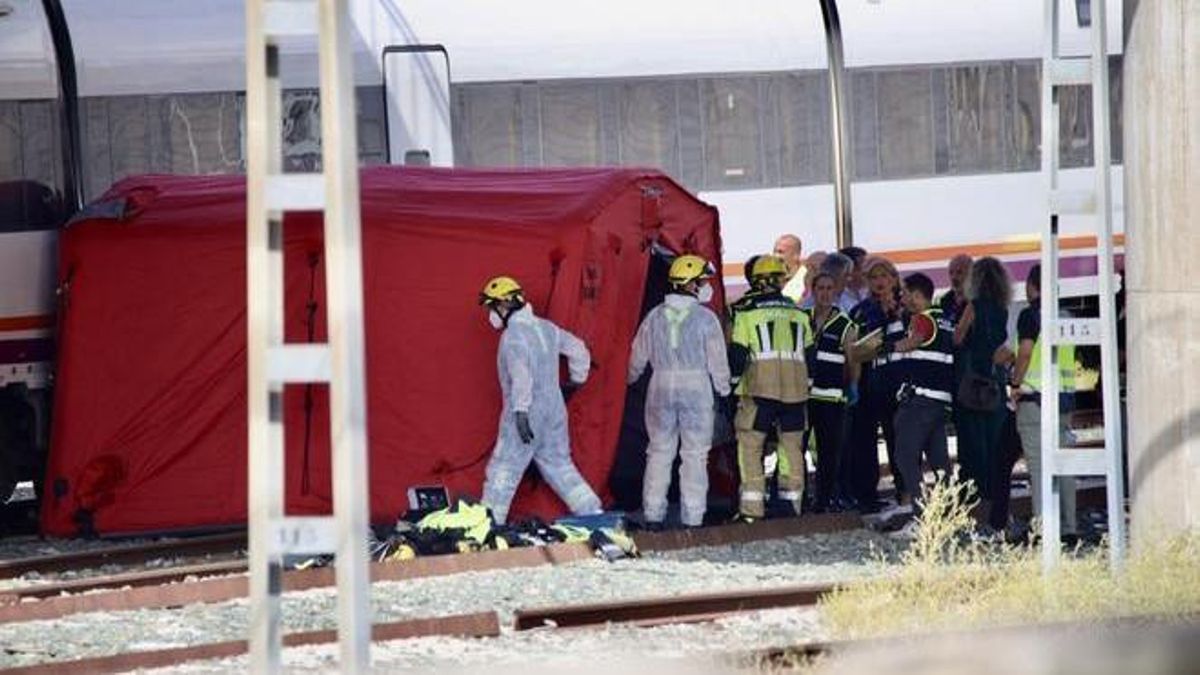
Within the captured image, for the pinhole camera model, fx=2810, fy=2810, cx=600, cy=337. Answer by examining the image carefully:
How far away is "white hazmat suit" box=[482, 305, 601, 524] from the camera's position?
1773 centimetres

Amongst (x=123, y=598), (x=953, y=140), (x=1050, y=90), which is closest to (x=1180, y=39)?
(x=1050, y=90)

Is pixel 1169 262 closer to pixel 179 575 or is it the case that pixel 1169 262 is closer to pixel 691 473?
pixel 691 473

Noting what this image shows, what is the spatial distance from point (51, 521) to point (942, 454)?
234 inches

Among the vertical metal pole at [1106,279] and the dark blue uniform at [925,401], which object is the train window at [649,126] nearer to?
the dark blue uniform at [925,401]

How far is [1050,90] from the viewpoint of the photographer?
1455cm

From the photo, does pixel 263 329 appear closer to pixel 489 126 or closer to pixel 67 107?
pixel 67 107

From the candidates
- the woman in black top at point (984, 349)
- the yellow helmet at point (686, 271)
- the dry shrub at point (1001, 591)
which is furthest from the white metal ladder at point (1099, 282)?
the yellow helmet at point (686, 271)

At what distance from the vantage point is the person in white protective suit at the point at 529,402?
58.2 ft

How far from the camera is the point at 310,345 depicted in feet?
31.1

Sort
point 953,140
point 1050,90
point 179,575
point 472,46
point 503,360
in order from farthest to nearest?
1. point 953,140
2. point 472,46
3. point 503,360
4. point 179,575
5. point 1050,90

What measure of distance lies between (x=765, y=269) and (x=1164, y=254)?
358 cm

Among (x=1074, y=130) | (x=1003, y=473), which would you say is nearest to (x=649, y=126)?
(x=1074, y=130)

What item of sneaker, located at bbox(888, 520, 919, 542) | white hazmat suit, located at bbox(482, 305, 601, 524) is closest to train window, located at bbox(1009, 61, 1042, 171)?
sneaker, located at bbox(888, 520, 919, 542)

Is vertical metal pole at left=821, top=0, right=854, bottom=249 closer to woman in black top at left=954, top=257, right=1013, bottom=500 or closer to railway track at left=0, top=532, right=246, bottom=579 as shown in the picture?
woman in black top at left=954, top=257, right=1013, bottom=500
